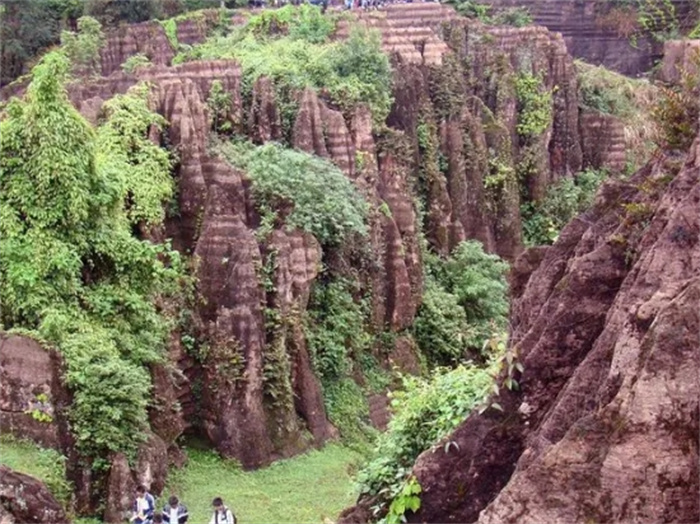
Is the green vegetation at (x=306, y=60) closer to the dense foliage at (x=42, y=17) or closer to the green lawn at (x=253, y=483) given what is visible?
the dense foliage at (x=42, y=17)

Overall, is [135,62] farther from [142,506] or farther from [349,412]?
[142,506]

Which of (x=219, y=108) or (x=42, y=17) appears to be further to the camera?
(x=42, y=17)

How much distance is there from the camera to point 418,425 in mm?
12156

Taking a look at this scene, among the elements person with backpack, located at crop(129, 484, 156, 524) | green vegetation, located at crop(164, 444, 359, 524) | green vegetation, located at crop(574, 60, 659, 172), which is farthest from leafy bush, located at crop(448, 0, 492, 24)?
person with backpack, located at crop(129, 484, 156, 524)

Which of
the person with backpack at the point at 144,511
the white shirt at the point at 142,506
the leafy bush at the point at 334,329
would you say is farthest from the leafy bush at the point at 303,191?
the white shirt at the point at 142,506

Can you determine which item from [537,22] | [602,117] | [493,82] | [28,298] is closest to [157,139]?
[28,298]

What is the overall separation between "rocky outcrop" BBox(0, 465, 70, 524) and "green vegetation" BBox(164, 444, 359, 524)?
2982 mm

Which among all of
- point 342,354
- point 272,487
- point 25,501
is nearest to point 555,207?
point 342,354

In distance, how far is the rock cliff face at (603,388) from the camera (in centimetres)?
741

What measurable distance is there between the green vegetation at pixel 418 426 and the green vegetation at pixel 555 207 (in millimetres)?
18872

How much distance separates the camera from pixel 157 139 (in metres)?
20.8

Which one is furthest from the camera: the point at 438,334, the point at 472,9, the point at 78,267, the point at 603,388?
the point at 472,9

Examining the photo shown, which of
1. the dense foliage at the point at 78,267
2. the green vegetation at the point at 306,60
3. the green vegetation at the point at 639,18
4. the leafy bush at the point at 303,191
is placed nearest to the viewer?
the dense foliage at the point at 78,267

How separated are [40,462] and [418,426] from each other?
4.85 meters
